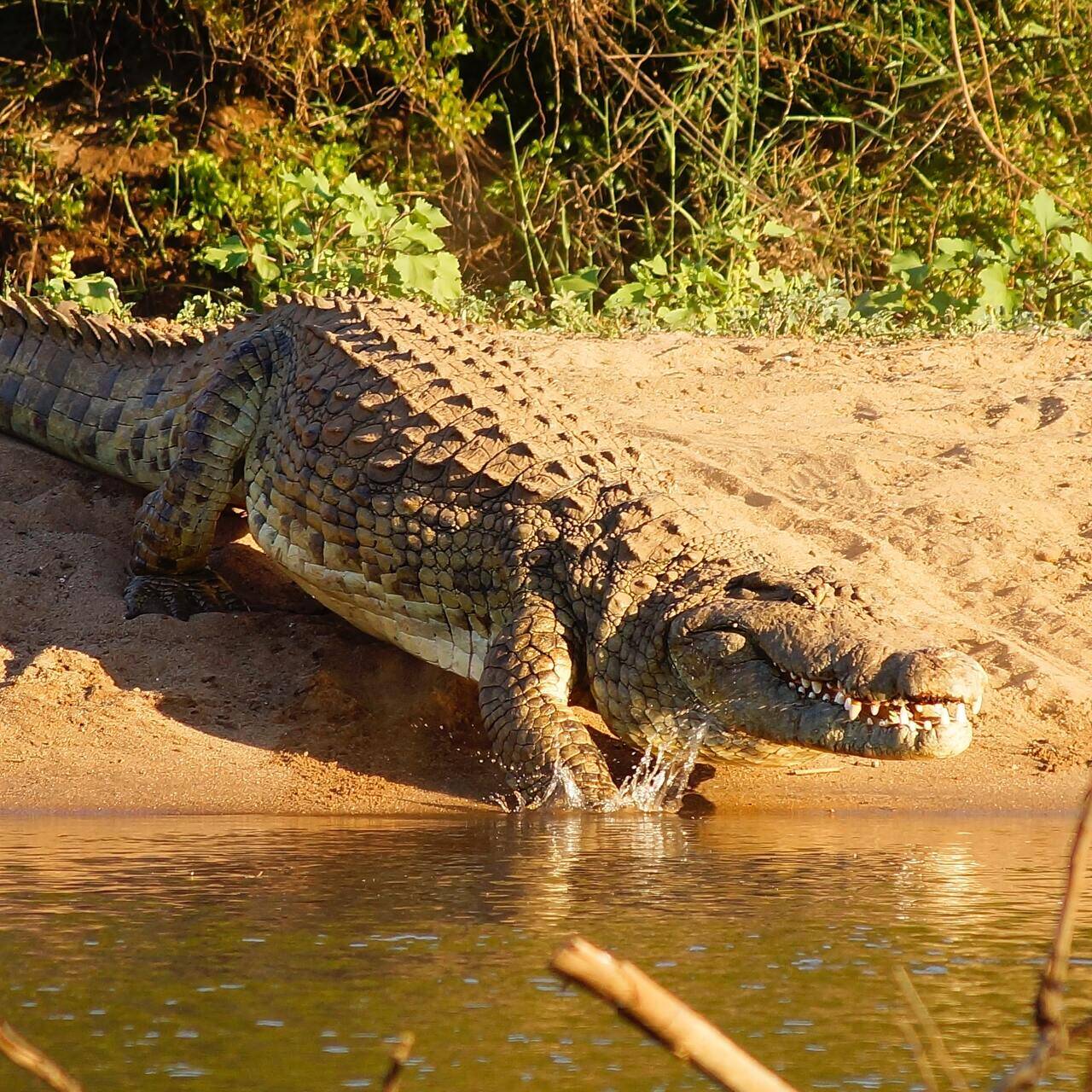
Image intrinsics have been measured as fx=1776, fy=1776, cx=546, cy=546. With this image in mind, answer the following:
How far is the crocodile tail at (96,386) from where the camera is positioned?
6.69 metres

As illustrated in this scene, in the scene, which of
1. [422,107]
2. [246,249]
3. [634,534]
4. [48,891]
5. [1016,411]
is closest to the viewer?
[48,891]

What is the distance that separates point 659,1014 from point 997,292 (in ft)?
30.2

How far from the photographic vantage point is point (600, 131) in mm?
11836

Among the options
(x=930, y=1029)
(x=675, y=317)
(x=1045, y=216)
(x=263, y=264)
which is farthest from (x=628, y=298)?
(x=930, y=1029)

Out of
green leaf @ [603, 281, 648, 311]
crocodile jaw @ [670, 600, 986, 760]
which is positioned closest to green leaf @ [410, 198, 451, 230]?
green leaf @ [603, 281, 648, 311]

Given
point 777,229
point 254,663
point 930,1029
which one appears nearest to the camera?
point 930,1029

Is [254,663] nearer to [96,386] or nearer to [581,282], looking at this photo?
[96,386]

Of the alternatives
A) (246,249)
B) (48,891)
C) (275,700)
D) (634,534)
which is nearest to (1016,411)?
(634,534)

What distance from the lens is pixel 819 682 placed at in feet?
14.6

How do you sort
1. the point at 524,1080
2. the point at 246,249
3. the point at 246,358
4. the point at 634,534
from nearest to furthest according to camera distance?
the point at 524,1080, the point at 634,534, the point at 246,358, the point at 246,249

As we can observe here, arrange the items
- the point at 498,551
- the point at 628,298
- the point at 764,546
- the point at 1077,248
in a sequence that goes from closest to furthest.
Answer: the point at 498,551, the point at 764,546, the point at 628,298, the point at 1077,248

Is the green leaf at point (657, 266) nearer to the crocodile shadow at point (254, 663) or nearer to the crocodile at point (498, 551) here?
the crocodile at point (498, 551)

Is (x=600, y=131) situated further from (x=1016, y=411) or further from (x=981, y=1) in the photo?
(x=1016, y=411)

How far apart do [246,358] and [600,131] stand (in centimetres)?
618
